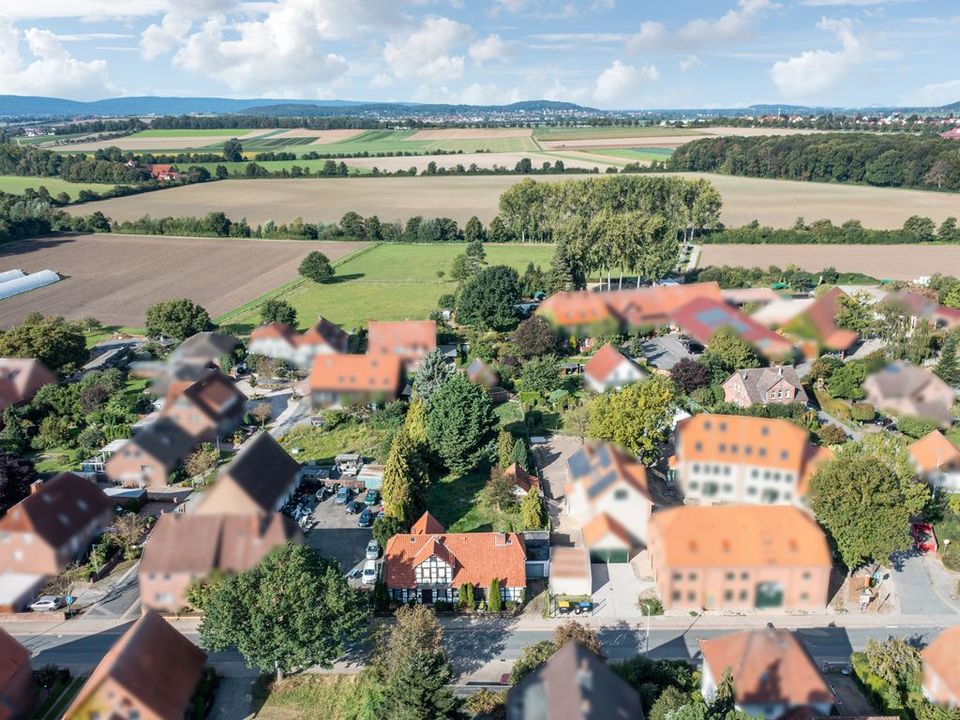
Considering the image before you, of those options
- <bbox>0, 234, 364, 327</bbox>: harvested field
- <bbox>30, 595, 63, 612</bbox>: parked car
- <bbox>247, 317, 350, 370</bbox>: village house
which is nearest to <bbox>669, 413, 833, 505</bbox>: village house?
<bbox>247, 317, 350, 370</bbox>: village house

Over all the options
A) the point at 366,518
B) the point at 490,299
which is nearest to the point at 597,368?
the point at 490,299

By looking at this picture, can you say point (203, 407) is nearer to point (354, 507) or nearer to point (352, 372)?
point (352, 372)

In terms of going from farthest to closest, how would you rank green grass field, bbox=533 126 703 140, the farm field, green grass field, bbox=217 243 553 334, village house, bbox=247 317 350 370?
1. green grass field, bbox=533 126 703 140
2. the farm field
3. green grass field, bbox=217 243 553 334
4. village house, bbox=247 317 350 370

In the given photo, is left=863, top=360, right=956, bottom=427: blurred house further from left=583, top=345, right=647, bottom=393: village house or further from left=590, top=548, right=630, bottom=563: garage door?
left=583, top=345, right=647, bottom=393: village house

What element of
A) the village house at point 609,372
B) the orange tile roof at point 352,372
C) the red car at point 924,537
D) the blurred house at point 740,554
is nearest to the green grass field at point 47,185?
the village house at point 609,372

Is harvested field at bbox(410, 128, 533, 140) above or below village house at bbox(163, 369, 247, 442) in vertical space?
above

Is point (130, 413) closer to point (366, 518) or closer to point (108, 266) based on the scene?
point (366, 518)

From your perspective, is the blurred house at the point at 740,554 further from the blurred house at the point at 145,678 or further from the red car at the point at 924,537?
the blurred house at the point at 145,678
